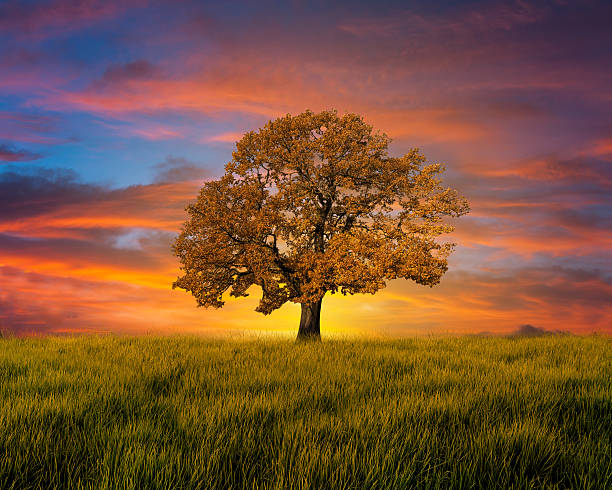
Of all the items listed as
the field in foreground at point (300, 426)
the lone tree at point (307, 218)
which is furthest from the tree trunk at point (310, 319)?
the field in foreground at point (300, 426)

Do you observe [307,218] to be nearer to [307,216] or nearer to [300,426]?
[307,216]

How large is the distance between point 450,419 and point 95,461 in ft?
17.6

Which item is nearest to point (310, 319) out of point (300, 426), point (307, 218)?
point (307, 218)

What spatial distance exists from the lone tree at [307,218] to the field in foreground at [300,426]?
37.6 feet

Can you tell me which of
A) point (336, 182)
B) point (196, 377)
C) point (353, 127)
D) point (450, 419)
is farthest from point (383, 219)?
point (450, 419)

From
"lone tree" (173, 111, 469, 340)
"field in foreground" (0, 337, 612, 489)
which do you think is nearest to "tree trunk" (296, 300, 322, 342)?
"lone tree" (173, 111, 469, 340)

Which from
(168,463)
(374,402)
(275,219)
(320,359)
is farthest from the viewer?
(275,219)

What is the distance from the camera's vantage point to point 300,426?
6254 millimetres

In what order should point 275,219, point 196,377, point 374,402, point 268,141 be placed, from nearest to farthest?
point 374,402, point 196,377, point 275,219, point 268,141

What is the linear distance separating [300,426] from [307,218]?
19.6 meters

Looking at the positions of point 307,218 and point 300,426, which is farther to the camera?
point 307,218

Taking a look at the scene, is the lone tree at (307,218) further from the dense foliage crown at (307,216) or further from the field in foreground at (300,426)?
the field in foreground at (300,426)

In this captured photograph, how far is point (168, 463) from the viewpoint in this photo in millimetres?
5121

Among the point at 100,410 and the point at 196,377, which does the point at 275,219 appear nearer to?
the point at 196,377
